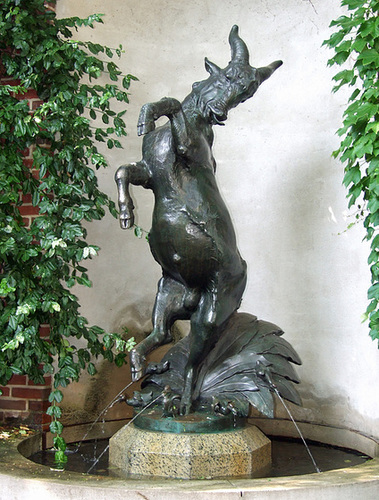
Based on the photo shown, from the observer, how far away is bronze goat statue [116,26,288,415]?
2.99 metres

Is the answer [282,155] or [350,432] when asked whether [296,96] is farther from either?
[350,432]

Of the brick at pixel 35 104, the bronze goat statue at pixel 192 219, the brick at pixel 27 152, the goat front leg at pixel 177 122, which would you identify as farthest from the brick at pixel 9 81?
the goat front leg at pixel 177 122

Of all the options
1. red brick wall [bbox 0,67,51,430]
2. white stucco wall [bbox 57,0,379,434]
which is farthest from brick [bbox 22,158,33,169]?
white stucco wall [bbox 57,0,379,434]

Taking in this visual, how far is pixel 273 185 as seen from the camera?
4.43 meters

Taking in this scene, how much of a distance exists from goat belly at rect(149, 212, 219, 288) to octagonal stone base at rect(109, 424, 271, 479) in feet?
2.15

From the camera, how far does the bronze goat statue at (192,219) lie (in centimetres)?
299

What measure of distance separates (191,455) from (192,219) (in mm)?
942

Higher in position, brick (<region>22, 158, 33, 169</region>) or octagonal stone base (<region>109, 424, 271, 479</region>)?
brick (<region>22, 158, 33, 169</region>)

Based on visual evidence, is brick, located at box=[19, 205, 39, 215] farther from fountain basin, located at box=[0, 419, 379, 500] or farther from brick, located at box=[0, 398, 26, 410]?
fountain basin, located at box=[0, 419, 379, 500]

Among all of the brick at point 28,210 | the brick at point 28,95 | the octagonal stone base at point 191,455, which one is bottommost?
the octagonal stone base at point 191,455

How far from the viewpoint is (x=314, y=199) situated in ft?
14.0

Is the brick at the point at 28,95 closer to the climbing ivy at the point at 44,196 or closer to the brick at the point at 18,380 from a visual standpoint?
the climbing ivy at the point at 44,196

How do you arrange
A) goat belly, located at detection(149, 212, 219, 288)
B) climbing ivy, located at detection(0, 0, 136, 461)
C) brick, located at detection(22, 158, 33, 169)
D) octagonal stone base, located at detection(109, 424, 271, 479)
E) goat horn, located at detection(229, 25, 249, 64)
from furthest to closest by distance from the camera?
brick, located at detection(22, 158, 33, 169), climbing ivy, located at detection(0, 0, 136, 461), goat horn, located at detection(229, 25, 249, 64), goat belly, located at detection(149, 212, 219, 288), octagonal stone base, located at detection(109, 424, 271, 479)

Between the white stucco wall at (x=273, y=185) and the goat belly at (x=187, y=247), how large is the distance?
122 cm
